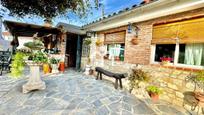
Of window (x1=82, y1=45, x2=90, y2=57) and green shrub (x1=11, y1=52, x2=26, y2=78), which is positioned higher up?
window (x1=82, y1=45, x2=90, y2=57)

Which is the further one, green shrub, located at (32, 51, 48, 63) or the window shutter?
the window shutter

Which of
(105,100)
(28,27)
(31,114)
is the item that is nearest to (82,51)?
(28,27)

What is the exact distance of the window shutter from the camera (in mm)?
7243

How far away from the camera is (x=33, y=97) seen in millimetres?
4762

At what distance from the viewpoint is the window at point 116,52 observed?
7.41 m

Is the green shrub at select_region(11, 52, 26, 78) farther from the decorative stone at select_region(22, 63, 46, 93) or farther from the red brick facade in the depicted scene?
the red brick facade

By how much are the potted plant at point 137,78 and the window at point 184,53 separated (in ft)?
2.23

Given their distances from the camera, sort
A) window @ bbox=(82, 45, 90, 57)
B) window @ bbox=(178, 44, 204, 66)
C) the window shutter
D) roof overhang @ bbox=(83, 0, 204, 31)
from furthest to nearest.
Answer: window @ bbox=(82, 45, 90, 57) → the window shutter → window @ bbox=(178, 44, 204, 66) → roof overhang @ bbox=(83, 0, 204, 31)

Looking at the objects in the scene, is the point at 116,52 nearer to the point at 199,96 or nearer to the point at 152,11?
the point at 152,11

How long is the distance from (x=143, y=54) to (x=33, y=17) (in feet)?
13.0

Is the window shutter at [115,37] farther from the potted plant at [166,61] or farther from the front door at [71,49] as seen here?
the front door at [71,49]

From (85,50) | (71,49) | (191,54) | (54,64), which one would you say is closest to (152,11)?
(191,54)

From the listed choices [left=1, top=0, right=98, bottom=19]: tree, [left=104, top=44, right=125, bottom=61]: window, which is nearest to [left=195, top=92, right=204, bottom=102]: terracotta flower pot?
[left=1, top=0, right=98, bottom=19]: tree

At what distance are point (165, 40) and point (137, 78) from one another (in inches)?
67.1
